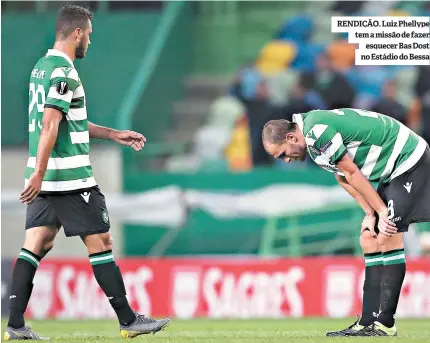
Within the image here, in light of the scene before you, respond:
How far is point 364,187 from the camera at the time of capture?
26.6 feet

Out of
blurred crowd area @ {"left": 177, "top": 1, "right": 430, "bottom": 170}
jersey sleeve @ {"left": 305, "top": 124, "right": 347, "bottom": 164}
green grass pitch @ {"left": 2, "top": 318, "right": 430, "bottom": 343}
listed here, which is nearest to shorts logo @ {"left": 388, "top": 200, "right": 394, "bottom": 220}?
jersey sleeve @ {"left": 305, "top": 124, "right": 347, "bottom": 164}

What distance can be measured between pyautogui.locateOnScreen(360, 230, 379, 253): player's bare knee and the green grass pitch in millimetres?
628

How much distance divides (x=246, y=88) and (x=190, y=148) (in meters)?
1.37

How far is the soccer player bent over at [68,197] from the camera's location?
321 inches

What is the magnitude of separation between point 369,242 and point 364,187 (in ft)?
2.11

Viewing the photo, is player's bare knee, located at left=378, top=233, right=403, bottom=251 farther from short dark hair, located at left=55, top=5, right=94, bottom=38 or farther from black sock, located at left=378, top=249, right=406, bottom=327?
short dark hair, located at left=55, top=5, right=94, bottom=38

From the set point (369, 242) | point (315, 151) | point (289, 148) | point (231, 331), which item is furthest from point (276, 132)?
point (231, 331)

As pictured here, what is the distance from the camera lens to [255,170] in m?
17.2

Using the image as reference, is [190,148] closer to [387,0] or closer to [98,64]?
[98,64]

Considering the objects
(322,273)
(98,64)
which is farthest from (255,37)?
(322,273)

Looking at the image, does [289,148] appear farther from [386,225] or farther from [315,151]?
[386,225]

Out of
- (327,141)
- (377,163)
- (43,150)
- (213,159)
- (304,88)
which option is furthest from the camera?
(304,88)

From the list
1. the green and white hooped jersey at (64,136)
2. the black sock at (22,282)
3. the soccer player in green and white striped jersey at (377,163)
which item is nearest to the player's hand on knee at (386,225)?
the soccer player in green and white striped jersey at (377,163)

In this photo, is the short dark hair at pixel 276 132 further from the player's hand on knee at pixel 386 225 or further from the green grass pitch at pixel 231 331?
the green grass pitch at pixel 231 331
